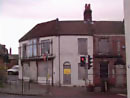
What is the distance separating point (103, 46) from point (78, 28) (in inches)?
152

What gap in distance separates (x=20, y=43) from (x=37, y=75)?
666 centimetres

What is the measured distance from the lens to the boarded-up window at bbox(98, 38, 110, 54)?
28078mm

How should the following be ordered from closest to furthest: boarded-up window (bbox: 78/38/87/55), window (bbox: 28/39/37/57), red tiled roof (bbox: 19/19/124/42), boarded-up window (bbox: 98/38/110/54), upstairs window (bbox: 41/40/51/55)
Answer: boarded-up window (bbox: 78/38/87/55)
boarded-up window (bbox: 98/38/110/54)
red tiled roof (bbox: 19/19/124/42)
upstairs window (bbox: 41/40/51/55)
window (bbox: 28/39/37/57)

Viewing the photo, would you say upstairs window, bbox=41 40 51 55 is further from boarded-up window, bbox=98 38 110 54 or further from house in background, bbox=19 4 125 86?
boarded-up window, bbox=98 38 110 54

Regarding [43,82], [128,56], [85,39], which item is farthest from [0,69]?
[128,56]

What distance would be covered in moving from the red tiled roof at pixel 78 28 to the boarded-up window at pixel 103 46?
3.22 ft

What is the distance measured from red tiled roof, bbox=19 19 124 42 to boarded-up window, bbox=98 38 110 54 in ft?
3.22

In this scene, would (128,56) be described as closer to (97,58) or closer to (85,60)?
(85,60)

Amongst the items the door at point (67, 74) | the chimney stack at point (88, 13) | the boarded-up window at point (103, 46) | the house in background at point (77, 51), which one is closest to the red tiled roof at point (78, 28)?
the house in background at point (77, 51)

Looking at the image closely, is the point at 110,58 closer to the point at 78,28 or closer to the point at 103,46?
the point at 103,46

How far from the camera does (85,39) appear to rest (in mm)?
28094

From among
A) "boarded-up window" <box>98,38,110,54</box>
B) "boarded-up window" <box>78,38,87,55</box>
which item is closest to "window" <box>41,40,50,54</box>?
"boarded-up window" <box>78,38,87,55</box>

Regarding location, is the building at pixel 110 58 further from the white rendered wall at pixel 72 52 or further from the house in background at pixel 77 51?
the white rendered wall at pixel 72 52

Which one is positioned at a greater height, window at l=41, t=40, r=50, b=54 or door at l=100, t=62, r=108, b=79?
window at l=41, t=40, r=50, b=54
